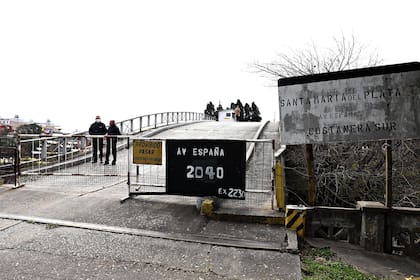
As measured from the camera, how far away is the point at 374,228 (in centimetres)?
558

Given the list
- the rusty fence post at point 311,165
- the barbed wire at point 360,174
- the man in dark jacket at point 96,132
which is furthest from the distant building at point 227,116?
the rusty fence post at point 311,165

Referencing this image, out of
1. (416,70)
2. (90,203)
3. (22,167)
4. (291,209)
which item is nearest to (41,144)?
(22,167)

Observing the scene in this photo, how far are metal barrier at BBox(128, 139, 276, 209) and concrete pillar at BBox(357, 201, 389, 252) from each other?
1798 mm

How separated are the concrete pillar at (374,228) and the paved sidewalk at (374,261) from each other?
0.15 metres

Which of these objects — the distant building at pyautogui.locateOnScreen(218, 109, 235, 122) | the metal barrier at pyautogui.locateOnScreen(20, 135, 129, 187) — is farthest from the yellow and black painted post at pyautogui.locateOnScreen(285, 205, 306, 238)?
the distant building at pyautogui.locateOnScreen(218, 109, 235, 122)

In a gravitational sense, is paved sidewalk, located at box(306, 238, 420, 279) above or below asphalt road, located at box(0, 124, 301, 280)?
below

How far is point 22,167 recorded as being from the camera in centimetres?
985

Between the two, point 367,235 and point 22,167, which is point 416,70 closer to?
point 367,235

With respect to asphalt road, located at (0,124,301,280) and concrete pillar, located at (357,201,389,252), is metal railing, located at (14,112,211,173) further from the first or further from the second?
concrete pillar, located at (357,201,389,252)

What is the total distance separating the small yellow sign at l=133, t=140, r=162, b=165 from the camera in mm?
7059

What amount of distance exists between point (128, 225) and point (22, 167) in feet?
20.7

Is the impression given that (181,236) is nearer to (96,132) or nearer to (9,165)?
(9,165)

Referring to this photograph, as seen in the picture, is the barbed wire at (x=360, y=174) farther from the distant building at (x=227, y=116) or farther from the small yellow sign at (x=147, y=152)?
the distant building at (x=227, y=116)

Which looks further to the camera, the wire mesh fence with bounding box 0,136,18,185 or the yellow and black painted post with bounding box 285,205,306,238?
the wire mesh fence with bounding box 0,136,18,185
